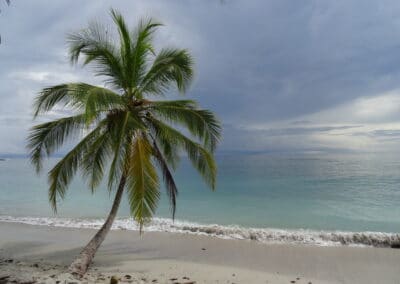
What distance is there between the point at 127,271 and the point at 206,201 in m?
13.7

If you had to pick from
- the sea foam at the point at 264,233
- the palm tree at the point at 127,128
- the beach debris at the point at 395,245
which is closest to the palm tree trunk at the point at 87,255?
the palm tree at the point at 127,128

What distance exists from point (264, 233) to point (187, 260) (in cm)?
437

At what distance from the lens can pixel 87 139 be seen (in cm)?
709

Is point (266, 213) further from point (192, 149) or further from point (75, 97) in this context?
point (75, 97)

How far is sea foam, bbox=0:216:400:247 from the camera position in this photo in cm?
1155

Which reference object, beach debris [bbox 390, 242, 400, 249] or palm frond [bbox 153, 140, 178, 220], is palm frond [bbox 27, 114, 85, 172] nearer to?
palm frond [bbox 153, 140, 178, 220]

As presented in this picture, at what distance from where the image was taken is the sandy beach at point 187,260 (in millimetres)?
7141

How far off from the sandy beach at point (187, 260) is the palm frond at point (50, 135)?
8.06ft

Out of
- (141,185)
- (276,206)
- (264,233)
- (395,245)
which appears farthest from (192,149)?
(276,206)

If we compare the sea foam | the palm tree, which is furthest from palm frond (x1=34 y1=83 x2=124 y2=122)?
the sea foam

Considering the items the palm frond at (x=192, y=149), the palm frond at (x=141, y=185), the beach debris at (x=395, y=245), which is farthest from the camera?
the beach debris at (x=395, y=245)

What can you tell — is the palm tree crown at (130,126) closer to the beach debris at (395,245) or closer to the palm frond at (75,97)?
the palm frond at (75,97)

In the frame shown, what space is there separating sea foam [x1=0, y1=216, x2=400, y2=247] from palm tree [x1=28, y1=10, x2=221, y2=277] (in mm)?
5508

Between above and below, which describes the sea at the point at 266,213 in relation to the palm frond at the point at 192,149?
below
